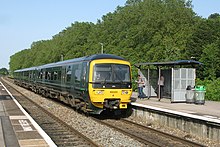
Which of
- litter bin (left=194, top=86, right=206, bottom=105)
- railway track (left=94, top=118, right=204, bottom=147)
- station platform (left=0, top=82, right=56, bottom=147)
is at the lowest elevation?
railway track (left=94, top=118, right=204, bottom=147)

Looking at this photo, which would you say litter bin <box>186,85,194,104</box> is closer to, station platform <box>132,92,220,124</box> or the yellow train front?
station platform <box>132,92,220,124</box>

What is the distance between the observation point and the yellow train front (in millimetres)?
14852

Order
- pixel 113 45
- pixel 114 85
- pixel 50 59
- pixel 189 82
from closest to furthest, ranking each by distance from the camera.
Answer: pixel 114 85
pixel 189 82
pixel 113 45
pixel 50 59

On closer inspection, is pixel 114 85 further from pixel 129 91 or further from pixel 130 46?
pixel 130 46

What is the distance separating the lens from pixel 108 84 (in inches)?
590

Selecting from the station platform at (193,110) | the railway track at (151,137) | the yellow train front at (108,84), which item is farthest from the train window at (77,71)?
the railway track at (151,137)

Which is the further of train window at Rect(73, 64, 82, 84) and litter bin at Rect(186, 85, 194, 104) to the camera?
litter bin at Rect(186, 85, 194, 104)

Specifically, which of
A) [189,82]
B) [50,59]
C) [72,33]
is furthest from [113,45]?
[189,82]

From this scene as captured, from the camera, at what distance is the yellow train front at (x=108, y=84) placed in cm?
1485

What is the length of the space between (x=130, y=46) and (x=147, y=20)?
5.28 metres

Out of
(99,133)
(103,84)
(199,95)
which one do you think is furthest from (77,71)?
(199,95)

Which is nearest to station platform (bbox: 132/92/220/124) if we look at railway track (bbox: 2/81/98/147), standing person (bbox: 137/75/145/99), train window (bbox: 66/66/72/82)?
standing person (bbox: 137/75/145/99)

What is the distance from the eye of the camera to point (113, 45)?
62781 millimetres

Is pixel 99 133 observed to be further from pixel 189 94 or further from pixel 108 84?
pixel 189 94
